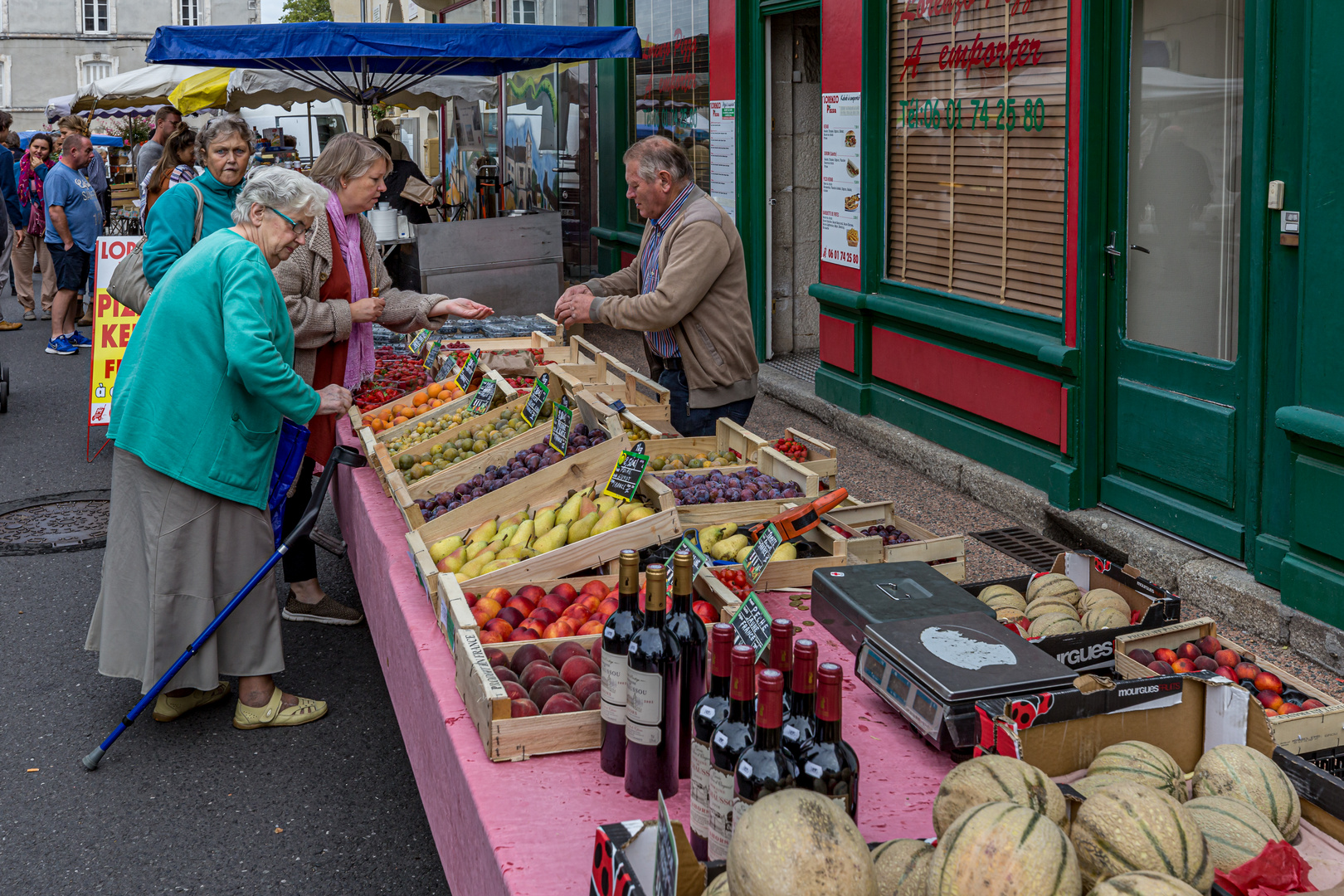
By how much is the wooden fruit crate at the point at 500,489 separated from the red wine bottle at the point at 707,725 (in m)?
2.15

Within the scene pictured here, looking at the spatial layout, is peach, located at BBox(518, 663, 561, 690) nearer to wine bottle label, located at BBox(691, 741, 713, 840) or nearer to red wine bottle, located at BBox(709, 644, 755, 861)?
wine bottle label, located at BBox(691, 741, 713, 840)

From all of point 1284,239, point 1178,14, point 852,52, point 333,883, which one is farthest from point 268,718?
point 852,52

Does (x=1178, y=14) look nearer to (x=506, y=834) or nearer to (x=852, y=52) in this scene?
(x=852, y=52)

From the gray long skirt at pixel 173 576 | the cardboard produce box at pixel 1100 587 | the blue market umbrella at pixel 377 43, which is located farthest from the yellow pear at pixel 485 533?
the blue market umbrella at pixel 377 43

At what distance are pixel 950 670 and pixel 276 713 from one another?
10.1ft

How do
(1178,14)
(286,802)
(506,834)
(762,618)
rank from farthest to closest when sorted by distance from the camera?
(1178,14), (286,802), (762,618), (506,834)

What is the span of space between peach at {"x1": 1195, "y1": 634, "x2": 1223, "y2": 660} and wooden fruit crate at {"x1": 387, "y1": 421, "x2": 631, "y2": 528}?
6.98 feet

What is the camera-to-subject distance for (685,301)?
515 centimetres

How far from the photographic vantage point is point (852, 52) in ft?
26.8

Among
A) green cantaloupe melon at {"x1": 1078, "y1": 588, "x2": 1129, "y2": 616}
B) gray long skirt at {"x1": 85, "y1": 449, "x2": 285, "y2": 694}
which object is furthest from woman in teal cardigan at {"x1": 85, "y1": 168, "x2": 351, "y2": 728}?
green cantaloupe melon at {"x1": 1078, "y1": 588, "x2": 1129, "y2": 616}

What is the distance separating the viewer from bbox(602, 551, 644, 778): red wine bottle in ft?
7.36

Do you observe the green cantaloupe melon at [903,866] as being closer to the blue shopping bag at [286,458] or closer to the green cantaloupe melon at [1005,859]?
the green cantaloupe melon at [1005,859]

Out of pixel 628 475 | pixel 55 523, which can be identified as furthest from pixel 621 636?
pixel 55 523

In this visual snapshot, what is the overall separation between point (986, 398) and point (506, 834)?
5297 millimetres
